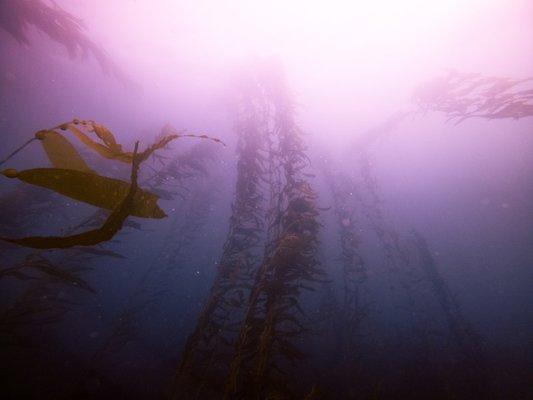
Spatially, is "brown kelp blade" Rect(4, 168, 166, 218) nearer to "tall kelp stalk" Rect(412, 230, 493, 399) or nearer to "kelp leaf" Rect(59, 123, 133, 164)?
A: "kelp leaf" Rect(59, 123, 133, 164)

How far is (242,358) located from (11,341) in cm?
280

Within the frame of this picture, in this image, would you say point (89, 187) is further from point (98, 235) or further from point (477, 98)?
point (477, 98)

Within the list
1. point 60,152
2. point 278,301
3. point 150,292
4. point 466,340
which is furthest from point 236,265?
point 466,340

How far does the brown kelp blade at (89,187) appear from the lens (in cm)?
71

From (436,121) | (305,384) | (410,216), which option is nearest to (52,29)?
(305,384)

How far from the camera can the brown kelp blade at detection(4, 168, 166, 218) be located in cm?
71

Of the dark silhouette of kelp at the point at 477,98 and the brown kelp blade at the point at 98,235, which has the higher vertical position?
the dark silhouette of kelp at the point at 477,98

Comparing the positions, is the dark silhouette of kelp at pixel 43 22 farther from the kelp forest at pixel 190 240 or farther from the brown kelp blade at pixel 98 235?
the brown kelp blade at pixel 98 235

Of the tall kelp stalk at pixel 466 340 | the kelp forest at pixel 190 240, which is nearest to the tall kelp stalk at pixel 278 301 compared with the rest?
the kelp forest at pixel 190 240

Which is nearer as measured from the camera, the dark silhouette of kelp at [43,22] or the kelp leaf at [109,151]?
the kelp leaf at [109,151]

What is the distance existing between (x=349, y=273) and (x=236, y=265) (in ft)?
12.8

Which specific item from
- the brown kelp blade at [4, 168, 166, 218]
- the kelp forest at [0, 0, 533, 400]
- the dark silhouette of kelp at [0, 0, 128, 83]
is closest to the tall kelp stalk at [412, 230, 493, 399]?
the kelp forest at [0, 0, 533, 400]

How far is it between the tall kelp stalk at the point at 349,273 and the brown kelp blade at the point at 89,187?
5660 millimetres

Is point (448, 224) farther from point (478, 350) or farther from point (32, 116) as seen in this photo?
point (32, 116)
